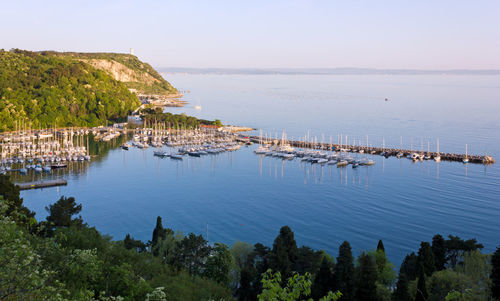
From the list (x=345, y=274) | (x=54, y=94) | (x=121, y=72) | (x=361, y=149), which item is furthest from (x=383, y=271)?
(x=121, y=72)

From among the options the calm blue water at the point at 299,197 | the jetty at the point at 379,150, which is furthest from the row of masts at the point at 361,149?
the calm blue water at the point at 299,197

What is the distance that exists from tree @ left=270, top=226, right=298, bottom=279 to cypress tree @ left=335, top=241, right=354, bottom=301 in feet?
7.81

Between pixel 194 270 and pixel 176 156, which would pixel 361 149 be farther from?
pixel 194 270

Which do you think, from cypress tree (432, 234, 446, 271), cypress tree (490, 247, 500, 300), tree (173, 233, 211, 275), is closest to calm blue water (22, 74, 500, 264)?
cypress tree (432, 234, 446, 271)

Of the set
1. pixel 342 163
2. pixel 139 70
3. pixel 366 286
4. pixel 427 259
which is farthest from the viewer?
pixel 139 70

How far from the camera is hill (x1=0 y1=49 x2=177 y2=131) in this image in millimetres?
68125

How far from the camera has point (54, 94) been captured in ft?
248

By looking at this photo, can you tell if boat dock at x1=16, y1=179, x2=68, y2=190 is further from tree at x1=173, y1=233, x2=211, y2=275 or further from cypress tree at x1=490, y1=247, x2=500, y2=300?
cypress tree at x1=490, y1=247, x2=500, y2=300

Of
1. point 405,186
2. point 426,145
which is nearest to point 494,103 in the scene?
point 426,145

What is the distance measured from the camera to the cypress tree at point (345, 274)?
54.6 ft

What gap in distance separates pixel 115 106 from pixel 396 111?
62.2 metres

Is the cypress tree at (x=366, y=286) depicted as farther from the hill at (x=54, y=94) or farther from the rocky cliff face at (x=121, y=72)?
the rocky cliff face at (x=121, y=72)

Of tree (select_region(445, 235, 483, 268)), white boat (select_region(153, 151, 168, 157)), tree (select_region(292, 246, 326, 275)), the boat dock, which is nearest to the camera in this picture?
tree (select_region(292, 246, 326, 275))

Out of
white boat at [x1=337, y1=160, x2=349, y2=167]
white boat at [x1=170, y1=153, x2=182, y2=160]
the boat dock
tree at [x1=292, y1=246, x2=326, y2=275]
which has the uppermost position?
white boat at [x1=170, y1=153, x2=182, y2=160]
